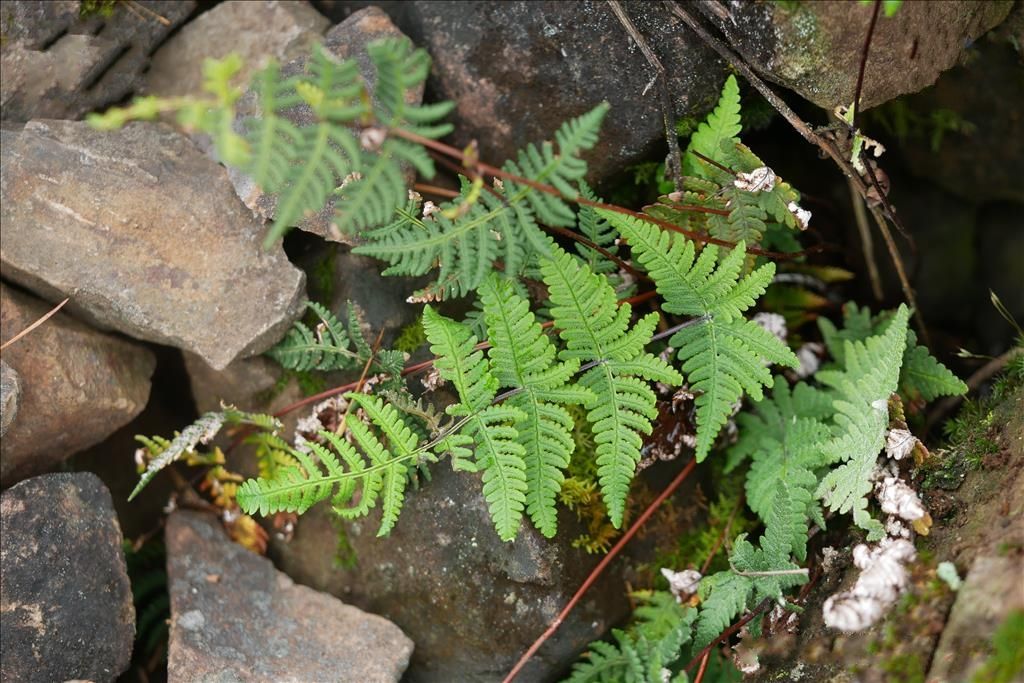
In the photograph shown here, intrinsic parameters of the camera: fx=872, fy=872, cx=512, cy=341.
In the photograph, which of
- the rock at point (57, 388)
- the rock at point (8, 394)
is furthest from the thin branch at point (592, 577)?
the rock at point (8, 394)

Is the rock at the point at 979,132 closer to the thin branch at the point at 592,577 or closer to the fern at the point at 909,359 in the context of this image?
the fern at the point at 909,359

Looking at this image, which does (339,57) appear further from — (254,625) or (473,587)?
(254,625)

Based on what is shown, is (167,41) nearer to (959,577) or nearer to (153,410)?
(153,410)

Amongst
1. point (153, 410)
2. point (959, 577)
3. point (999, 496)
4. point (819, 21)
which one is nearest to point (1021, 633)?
point (959, 577)

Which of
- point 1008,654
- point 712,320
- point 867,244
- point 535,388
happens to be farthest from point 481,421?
point 867,244

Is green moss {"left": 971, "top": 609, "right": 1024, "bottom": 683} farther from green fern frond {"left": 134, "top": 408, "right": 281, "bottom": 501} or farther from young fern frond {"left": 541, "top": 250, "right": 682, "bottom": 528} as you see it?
green fern frond {"left": 134, "top": 408, "right": 281, "bottom": 501}

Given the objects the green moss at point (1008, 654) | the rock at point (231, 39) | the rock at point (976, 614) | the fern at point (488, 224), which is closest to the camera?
the green moss at point (1008, 654)
